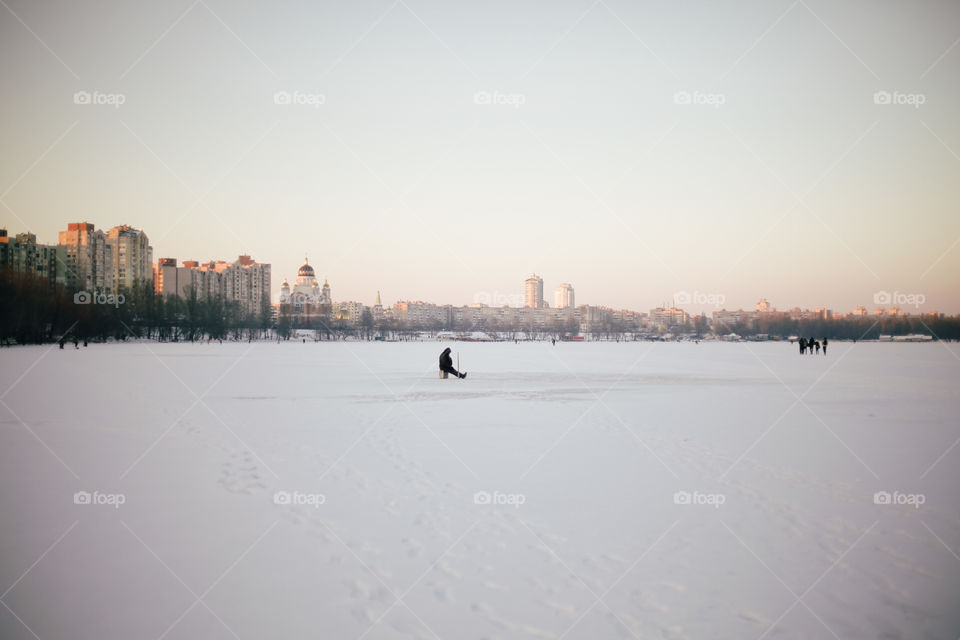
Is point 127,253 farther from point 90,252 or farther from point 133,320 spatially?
point 133,320

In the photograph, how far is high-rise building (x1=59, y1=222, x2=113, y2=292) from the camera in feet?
354

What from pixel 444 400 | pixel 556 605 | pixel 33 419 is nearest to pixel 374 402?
pixel 444 400

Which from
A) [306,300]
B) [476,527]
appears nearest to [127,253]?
[306,300]

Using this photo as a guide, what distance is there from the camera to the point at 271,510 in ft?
22.2

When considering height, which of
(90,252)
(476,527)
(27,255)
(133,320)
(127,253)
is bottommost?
(476,527)

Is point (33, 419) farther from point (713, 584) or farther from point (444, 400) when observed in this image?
point (713, 584)

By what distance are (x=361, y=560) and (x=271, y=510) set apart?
1.90m

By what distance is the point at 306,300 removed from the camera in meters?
167

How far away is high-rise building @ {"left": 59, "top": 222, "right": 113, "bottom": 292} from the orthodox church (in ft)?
128

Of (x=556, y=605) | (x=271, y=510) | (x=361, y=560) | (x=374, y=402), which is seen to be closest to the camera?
(x=556, y=605)

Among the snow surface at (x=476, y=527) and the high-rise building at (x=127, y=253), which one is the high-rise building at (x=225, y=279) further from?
the snow surface at (x=476, y=527)

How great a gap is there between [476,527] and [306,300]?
169167 millimetres

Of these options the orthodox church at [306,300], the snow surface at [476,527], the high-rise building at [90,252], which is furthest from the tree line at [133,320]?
the snow surface at [476,527]

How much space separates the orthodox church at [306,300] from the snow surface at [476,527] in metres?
138
